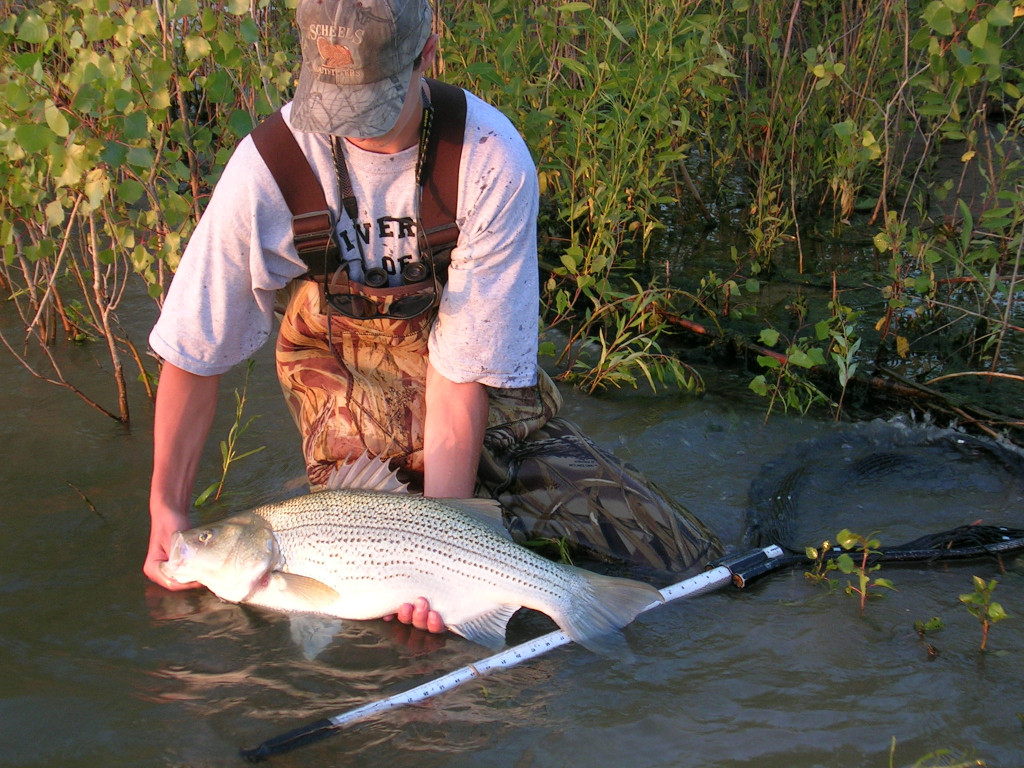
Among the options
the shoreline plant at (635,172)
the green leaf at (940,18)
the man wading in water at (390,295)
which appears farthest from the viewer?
the green leaf at (940,18)

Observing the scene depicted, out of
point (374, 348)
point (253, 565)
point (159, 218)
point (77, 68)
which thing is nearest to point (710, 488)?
point (374, 348)

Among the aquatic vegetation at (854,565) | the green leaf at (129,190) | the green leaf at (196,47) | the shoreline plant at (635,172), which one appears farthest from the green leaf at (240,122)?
the aquatic vegetation at (854,565)

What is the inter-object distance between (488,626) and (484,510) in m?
0.40

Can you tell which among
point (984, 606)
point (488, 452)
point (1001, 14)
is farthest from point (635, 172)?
point (984, 606)

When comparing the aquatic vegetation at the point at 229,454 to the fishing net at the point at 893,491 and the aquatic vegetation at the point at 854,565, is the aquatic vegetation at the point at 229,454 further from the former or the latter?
the aquatic vegetation at the point at 854,565

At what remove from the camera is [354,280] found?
333 centimetres

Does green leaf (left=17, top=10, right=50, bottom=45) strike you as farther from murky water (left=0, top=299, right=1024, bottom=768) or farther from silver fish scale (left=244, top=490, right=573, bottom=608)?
silver fish scale (left=244, top=490, right=573, bottom=608)

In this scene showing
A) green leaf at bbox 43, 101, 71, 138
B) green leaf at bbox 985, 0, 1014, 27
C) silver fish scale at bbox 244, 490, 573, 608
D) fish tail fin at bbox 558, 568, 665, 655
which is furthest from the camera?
green leaf at bbox 985, 0, 1014, 27

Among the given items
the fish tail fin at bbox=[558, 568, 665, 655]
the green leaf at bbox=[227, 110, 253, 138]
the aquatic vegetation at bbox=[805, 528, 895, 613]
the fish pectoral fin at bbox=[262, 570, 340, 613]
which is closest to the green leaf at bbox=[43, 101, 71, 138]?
the green leaf at bbox=[227, 110, 253, 138]

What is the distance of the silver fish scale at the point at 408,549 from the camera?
3.06 meters

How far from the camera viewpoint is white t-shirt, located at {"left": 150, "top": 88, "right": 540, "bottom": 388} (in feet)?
9.92

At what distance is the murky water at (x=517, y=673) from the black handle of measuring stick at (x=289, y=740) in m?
0.03

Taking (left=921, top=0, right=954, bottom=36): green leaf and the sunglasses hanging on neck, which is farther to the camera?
(left=921, top=0, right=954, bottom=36): green leaf

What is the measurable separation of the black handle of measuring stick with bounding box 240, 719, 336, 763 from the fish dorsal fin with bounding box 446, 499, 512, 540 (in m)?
0.85
